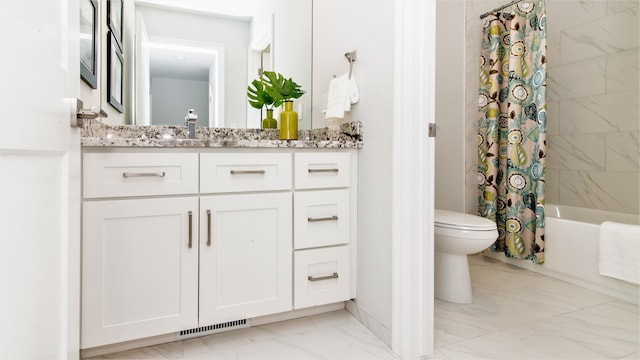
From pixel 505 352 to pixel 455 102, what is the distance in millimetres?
1960

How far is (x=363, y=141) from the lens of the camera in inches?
67.0

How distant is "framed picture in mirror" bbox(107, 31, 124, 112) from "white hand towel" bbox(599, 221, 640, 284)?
8.80 ft

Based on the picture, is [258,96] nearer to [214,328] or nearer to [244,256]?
[244,256]

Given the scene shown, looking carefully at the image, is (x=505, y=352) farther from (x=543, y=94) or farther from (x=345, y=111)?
(x=543, y=94)

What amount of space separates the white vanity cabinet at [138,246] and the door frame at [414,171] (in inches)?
32.5

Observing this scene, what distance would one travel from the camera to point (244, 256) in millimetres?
1520

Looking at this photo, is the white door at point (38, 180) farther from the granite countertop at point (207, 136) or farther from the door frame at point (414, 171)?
the door frame at point (414, 171)

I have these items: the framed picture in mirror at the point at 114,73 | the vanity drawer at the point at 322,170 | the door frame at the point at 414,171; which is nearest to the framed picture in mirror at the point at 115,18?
the framed picture in mirror at the point at 114,73

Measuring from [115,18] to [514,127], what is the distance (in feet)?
8.24

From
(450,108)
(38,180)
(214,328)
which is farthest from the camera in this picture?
(450,108)

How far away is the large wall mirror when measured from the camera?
1957 millimetres

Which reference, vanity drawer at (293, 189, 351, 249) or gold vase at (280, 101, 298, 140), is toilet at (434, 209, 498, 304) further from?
Result: gold vase at (280, 101, 298, 140)

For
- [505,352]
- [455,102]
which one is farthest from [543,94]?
[505,352]

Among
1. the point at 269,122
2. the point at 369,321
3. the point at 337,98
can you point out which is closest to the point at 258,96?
the point at 269,122
